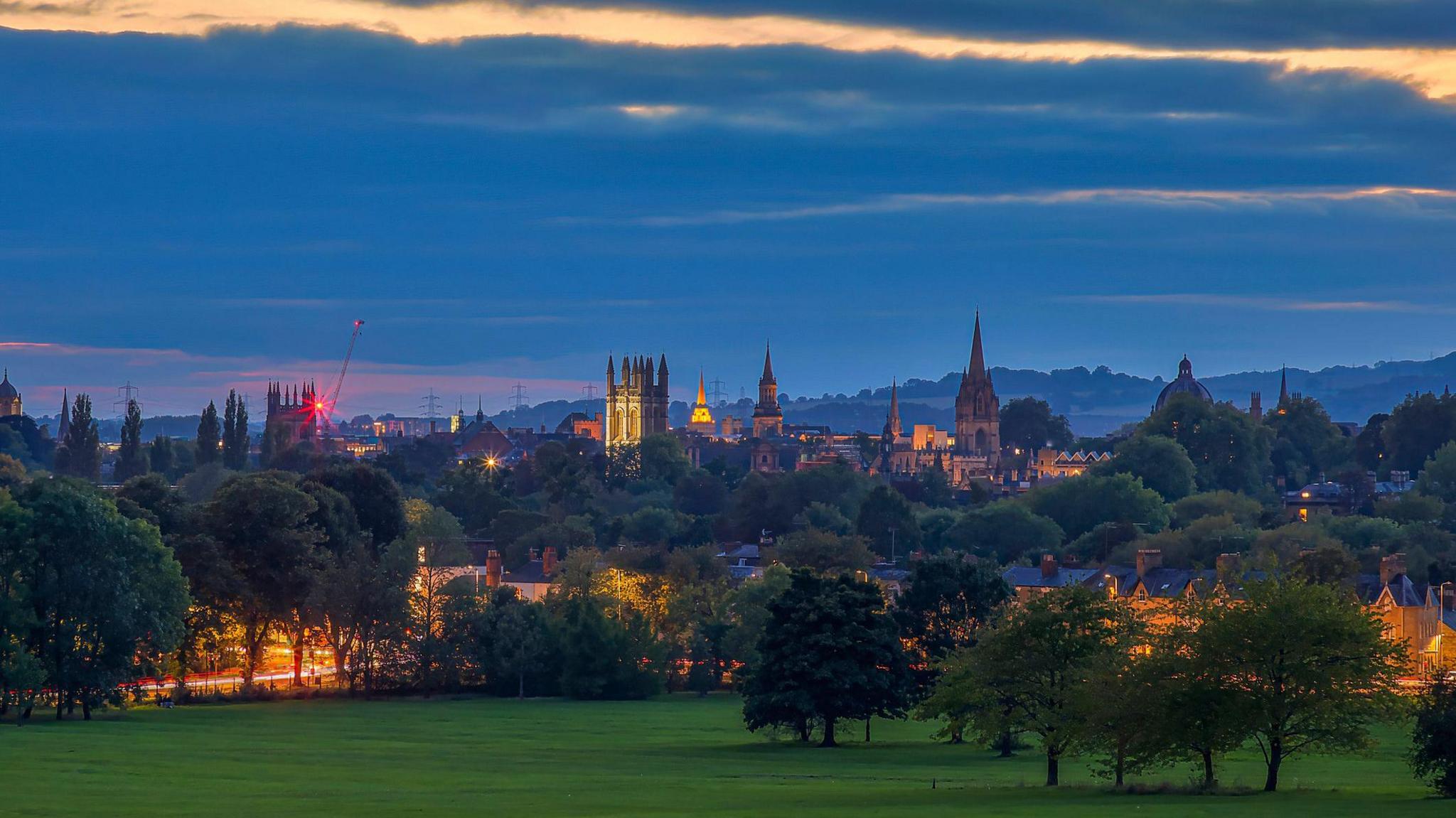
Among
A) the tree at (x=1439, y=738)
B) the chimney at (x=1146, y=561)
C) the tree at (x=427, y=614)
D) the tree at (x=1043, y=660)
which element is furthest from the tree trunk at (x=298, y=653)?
the tree at (x=1439, y=738)

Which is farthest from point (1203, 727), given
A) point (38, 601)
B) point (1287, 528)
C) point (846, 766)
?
point (1287, 528)

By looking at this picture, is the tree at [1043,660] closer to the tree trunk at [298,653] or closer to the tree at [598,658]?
the tree at [598,658]

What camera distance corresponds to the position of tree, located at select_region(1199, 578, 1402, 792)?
169ft

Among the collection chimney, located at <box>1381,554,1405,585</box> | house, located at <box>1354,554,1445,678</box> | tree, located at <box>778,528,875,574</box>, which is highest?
tree, located at <box>778,528,875,574</box>

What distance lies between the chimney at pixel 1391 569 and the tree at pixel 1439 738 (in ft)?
228

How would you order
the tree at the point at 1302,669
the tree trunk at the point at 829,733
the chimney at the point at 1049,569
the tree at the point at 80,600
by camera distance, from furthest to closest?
the chimney at the point at 1049,569
the tree at the point at 80,600
the tree trunk at the point at 829,733
the tree at the point at 1302,669

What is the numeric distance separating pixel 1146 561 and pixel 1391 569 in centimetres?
1548

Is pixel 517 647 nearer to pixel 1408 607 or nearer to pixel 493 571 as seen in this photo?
pixel 1408 607

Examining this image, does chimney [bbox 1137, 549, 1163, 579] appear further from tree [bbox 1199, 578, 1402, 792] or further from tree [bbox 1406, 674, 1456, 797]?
tree [bbox 1406, 674, 1456, 797]

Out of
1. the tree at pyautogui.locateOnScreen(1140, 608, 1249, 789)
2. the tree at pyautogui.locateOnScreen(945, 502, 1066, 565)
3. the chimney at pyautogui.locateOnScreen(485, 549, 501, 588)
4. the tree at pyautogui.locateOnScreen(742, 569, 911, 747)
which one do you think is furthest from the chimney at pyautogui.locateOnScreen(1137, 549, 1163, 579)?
the tree at pyautogui.locateOnScreen(1140, 608, 1249, 789)

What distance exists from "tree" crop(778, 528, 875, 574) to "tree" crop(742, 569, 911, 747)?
47439mm

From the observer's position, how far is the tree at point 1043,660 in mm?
58719

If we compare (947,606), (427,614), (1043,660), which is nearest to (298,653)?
(427,614)

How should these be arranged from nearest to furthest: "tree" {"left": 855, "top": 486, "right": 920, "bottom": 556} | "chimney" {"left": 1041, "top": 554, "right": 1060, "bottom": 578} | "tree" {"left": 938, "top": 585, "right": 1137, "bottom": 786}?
"tree" {"left": 938, "top": 585, "right": 1137, "bottom": 786} < "chimney" {"left": 1041, "top": 554, "right": 1060, "bottom": 578} < "tree" {"left": 855, "top": 486, "right": 920, "bottom": 556}
